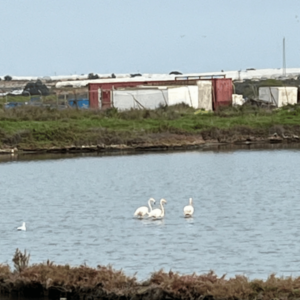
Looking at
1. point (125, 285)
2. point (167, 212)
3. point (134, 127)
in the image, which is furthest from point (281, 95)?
point (125, 285)

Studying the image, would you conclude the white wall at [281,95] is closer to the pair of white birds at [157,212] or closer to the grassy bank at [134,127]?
the grassy bank at [134,127]

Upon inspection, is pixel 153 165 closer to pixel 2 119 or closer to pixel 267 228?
pixel 2 119

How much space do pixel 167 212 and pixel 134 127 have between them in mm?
25702

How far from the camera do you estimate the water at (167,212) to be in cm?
1794

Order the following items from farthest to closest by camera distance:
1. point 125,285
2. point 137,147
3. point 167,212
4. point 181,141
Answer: point 181,141, point 137,147, point 167,212, point 125,285

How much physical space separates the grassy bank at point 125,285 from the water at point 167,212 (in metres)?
2.34

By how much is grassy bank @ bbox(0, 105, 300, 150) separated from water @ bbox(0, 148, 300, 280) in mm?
3913

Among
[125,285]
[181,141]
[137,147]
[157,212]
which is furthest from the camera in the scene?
[181,141]

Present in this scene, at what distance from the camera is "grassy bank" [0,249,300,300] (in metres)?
12.3

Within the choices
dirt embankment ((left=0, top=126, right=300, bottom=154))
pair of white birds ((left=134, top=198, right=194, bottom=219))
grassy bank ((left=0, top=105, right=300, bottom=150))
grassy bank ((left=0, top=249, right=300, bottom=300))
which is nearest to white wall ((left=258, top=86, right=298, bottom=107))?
grassy bank ((left=0, top=105, right=300, bottom=150))

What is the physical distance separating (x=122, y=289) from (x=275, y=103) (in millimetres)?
55889

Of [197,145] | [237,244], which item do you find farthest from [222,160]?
[237,244]

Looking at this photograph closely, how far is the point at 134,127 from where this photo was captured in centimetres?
5134

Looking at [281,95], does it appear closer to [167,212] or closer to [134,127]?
[134,127]
